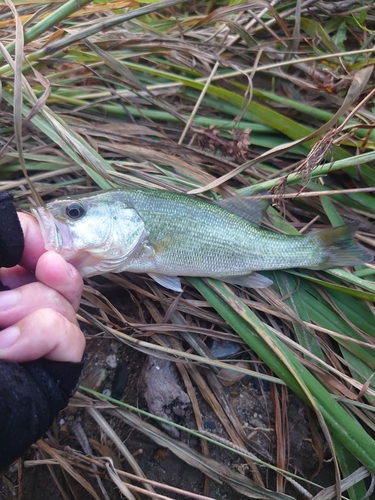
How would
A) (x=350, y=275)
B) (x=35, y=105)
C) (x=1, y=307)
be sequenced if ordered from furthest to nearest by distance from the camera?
1. (x=350, y=275)
2. (x=35, y=105)
3. (x=1, y=307)

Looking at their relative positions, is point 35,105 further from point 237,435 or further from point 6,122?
point 237,435

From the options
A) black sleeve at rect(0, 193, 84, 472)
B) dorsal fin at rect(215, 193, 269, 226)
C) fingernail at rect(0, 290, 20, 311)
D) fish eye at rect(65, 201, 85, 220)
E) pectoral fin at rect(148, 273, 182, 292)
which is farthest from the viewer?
dorsal fin at rect(215, 193, 269, 226)

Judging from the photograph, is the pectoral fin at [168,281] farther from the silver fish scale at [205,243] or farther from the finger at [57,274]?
the finger at [57,274]

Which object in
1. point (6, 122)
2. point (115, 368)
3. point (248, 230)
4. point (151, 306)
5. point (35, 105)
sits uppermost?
point (35, 105)

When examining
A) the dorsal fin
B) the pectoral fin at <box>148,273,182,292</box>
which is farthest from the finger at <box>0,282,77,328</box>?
the dorsal fin

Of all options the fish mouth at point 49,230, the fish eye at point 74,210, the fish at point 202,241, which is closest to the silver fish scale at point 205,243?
the fish at point 202,241

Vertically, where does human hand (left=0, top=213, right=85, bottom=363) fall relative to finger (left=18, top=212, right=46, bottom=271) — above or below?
below

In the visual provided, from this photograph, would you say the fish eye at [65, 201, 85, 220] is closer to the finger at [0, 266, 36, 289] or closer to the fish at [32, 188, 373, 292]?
the fish at [32, 188, 373, 292]

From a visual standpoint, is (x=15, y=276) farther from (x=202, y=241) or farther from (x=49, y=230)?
(x=202, y=241)

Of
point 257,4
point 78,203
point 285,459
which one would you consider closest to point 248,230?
point 78,203
